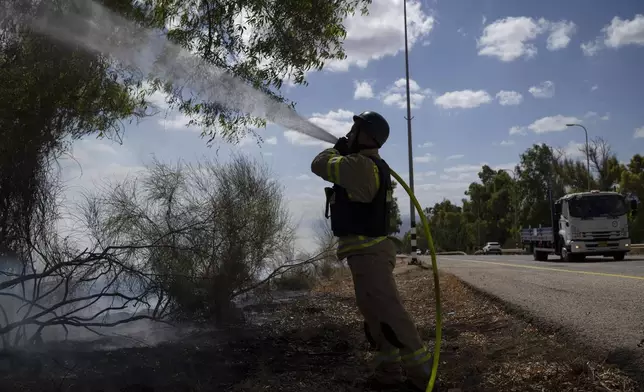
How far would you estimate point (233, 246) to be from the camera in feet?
28.4

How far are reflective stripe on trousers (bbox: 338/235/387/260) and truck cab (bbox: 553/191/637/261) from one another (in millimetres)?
16921

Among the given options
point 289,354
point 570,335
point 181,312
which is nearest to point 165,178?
point 181,312

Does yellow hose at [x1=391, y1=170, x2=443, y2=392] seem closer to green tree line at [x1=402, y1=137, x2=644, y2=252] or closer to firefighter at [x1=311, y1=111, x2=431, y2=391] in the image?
firefighter at [x1=311, y1=111, x2=431, y2=391]

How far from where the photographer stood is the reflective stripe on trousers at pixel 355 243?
4.40 meters

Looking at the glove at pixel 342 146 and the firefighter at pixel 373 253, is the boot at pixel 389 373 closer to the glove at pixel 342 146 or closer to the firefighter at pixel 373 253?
the firefighter at pixel 373 253

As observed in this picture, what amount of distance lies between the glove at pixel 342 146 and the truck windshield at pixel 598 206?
55.6 feet

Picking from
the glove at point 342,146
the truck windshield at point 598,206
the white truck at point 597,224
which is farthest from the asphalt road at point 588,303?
the truck windshield at point 598,206

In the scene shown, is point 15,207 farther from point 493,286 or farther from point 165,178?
point 493,286

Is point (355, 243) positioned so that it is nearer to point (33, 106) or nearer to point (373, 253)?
point (373, 253)

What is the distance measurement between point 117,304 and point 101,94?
243 centimetres

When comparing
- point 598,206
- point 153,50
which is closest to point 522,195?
point 598,206

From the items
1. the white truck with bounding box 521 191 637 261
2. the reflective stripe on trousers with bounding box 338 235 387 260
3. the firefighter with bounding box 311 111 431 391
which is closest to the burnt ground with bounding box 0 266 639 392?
the firefighter with bounding box 311 111 431 391

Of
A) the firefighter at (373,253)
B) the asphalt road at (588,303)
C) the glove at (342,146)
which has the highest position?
the glove at (342,146)

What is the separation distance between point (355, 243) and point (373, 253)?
6.2 inches
